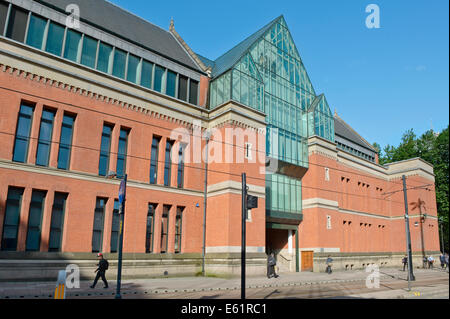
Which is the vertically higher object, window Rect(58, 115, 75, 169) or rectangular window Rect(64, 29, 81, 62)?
rectangular window Rect(64, 29, 81, 62)

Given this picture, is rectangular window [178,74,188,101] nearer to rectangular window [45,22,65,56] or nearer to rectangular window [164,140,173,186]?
rectangular window [164,140,173,186]

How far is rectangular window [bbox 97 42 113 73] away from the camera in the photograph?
24375 mm

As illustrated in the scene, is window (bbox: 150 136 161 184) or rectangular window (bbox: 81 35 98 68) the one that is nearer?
rectangular window (bbox: 81 35 98 68)

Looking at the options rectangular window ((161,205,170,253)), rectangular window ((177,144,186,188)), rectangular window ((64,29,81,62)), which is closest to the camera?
rectangular window ((64,29,81,62))

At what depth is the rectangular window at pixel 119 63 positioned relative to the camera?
25102 millimetres

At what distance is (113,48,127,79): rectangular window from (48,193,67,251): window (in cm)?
909

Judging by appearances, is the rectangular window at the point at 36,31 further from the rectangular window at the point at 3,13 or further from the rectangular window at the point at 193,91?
the rectangular window at the point at 193,91

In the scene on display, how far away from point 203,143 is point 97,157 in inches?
341

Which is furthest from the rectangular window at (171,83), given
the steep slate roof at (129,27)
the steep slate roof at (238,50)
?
the steep slate roof at (238,50)

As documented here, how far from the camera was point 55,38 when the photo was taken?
888 inches

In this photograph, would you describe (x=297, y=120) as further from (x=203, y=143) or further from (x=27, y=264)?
(x=27, y=264)

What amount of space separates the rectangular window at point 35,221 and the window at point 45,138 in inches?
78.5

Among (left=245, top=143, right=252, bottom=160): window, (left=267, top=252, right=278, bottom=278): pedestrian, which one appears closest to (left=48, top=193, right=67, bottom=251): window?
(left=245, top=143, right=252, bottom=160): window

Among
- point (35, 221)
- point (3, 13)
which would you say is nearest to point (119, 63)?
point (3, 13)
